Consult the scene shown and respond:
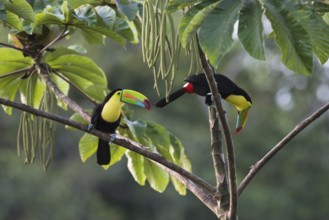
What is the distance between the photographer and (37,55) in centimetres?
310

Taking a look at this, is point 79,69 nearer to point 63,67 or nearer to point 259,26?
point 63,67

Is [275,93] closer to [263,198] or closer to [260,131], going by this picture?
[260,131]

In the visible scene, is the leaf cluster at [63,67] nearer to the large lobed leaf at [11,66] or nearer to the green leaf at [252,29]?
the large lobed leaf at [11,66]

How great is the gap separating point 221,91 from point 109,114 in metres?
0.50

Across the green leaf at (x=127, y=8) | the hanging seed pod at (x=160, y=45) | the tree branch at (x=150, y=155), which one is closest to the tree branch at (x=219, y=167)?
the tree branch at (x=150, y=155)

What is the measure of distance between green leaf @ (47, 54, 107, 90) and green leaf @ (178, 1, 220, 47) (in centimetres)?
128

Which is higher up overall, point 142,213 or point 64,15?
point 64,15

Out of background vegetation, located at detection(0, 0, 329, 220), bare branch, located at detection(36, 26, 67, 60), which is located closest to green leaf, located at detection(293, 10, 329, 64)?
bare branch, located at detection(36, 26, 67, 60)

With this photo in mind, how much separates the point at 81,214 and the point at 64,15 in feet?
31.8

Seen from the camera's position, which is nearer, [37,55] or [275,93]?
[37,55]

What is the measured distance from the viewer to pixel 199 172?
1266cm

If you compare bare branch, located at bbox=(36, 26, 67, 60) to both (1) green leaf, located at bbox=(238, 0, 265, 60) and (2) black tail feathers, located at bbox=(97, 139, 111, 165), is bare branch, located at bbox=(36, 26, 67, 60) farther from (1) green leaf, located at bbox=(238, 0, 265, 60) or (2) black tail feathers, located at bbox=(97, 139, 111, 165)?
(1) green leaf, located at bbox=(238, 0, 265, 60)

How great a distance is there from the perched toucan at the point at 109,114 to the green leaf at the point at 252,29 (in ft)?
3.65

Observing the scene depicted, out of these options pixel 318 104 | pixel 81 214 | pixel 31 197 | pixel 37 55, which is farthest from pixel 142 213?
pixel 37 55
